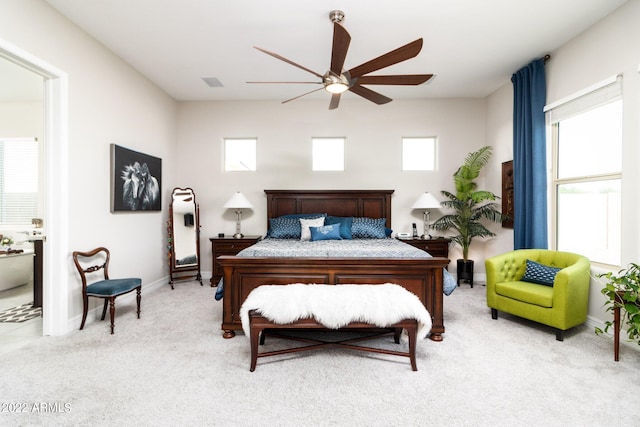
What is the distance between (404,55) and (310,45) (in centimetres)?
154

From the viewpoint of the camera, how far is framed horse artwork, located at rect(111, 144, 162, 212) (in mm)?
3828

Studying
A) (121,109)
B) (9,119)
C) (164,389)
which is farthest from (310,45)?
(9,119)

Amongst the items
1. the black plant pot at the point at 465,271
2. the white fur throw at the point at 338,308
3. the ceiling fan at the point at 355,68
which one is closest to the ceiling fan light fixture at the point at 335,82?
the ceiling fan at the point at 355,68

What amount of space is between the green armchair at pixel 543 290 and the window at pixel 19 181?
735 centimetres

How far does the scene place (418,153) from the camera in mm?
5594

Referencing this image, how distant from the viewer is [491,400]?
78.8 inches

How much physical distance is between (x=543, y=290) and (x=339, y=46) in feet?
10.2

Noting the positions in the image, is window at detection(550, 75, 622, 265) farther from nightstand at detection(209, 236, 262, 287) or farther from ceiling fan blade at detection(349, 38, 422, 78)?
nightstand at detection(209, 236, 262, 287)

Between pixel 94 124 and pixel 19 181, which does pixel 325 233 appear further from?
pixel 19 181

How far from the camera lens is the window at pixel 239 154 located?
5637 millimetres

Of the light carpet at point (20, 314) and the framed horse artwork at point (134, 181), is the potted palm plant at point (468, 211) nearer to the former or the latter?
the framed horse artwork at point (134, 181)

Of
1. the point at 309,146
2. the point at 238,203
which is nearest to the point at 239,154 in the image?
the point at 238,203

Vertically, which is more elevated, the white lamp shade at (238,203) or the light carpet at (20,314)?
the white lamp shade at (238,203)

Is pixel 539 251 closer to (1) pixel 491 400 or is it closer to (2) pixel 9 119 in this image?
(1) pixel 491 400
